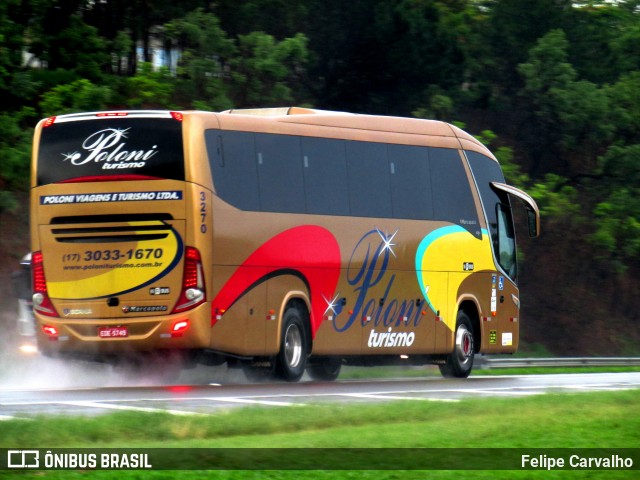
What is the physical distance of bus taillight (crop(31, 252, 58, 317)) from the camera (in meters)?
19.0

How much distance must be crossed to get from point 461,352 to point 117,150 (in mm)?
7967

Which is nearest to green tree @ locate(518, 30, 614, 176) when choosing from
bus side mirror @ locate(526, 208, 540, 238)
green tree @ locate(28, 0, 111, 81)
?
green tree @ locate(28, 0, 111, 81)

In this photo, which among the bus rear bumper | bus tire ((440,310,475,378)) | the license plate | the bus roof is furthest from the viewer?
bus tire ((440,310,475,378))

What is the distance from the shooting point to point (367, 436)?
11352 millimetres

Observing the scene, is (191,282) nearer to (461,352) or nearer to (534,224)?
(461,352)

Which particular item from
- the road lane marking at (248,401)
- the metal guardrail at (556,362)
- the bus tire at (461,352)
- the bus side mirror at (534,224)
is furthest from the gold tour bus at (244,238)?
the metal guardrail at (556,362)

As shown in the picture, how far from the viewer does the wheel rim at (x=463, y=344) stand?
945 inches

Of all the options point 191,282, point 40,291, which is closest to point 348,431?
point 191,282

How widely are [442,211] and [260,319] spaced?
5.02 m

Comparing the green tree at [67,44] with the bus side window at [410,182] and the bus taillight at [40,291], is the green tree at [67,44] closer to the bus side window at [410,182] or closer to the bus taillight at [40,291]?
the bus side window at [410,182]

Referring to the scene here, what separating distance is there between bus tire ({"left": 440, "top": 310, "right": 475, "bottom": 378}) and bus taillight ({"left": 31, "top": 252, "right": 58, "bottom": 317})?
298 inches

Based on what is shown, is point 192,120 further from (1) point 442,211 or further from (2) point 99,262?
(1) point 442,211

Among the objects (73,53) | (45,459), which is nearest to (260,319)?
(45,459)

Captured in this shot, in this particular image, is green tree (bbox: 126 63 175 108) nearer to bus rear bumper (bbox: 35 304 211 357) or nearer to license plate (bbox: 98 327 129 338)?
bus rear bumper (bbox: 35 304 211 357)
